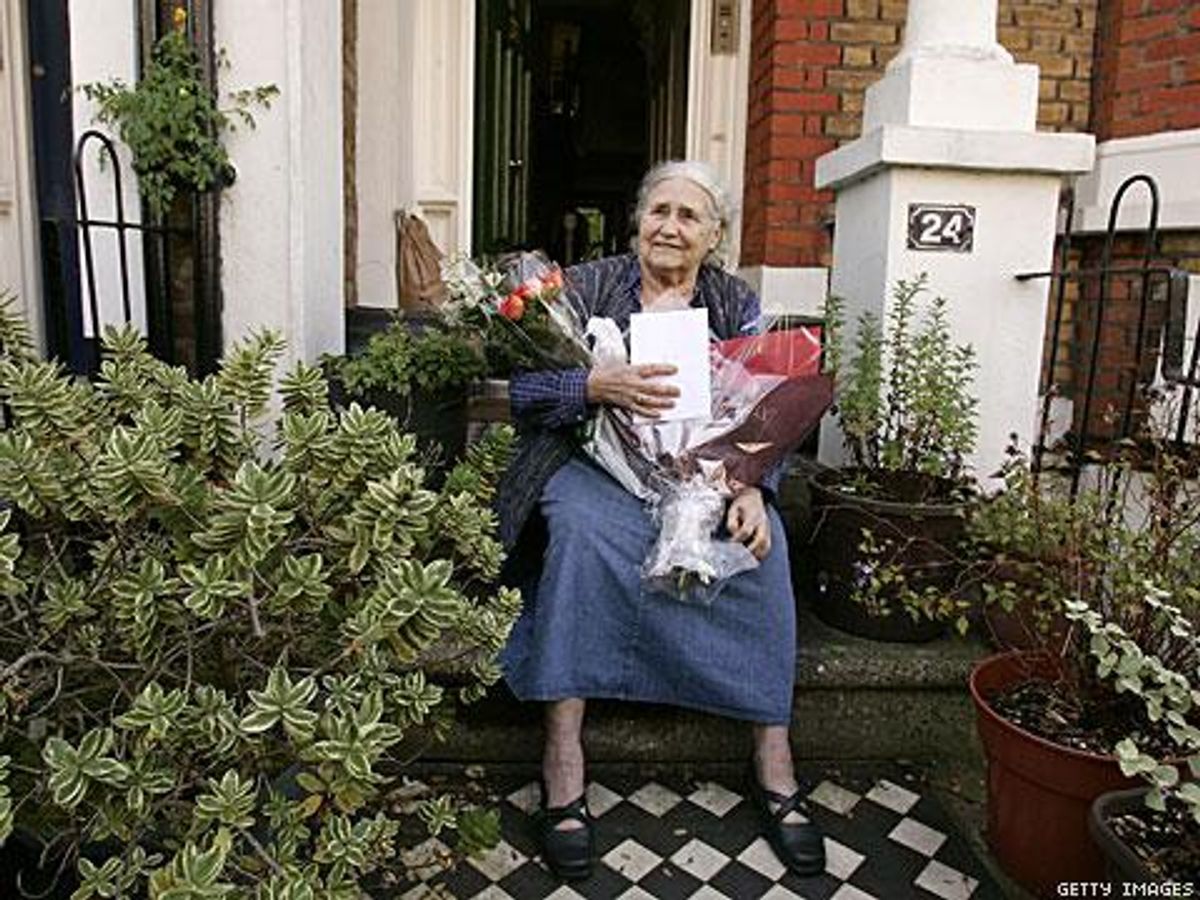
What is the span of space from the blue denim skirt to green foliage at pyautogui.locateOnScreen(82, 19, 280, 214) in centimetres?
124

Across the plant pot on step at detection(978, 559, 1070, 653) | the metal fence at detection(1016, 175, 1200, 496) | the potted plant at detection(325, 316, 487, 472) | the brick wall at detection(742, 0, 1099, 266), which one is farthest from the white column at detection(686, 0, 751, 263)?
the plant pot on step at detection(978, 559, 1070, 653)

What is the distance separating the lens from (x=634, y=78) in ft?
28.7

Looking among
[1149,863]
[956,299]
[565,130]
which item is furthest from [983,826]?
[565,130]

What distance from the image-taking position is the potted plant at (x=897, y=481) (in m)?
2.01

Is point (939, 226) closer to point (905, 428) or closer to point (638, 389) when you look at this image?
point (905, 428)

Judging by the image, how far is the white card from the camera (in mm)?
1859

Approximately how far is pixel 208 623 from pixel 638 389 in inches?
36.0

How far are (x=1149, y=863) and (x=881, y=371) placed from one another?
53.2 inches

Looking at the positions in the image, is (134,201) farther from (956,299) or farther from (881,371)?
(956,299)

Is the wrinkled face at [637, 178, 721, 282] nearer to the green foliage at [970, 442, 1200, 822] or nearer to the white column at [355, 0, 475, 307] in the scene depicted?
the green foliage at [970, 442, 1200, 822]

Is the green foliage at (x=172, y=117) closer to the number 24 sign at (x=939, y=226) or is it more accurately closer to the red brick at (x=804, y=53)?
the number 24 sign at (x=939, y=226)

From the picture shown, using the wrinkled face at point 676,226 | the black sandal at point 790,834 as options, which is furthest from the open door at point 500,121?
the black sandal at point 790,834

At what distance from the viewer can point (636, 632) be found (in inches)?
71.2

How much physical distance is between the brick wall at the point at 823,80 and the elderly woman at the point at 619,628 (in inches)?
81.8
